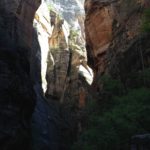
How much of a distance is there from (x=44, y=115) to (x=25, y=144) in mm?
14969

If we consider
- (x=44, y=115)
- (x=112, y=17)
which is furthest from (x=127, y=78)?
(x=44, y=115)

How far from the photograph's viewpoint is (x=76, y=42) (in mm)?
55938

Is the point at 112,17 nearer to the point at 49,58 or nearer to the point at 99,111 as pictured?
the point at 99,111

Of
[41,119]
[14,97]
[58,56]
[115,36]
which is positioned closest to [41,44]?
[58,56]

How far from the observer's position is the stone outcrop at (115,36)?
23481 mm

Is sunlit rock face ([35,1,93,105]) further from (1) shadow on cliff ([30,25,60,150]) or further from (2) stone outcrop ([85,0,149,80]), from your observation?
(2) stone outcrop ([85,0,149,80])

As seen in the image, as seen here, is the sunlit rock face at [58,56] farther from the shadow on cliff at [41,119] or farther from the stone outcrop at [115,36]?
the stone outcrop at [115,36]

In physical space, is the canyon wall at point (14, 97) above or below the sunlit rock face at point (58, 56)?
below

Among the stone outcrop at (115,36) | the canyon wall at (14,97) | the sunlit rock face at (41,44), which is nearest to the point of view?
the canyon wall at (14,97)

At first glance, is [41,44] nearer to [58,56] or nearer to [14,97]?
[58,56]

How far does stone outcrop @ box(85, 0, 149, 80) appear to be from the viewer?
2348 centimetres

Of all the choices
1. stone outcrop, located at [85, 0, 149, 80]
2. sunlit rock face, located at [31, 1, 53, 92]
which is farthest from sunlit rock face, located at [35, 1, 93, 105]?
stone outcrop, located at [85, 0, 149, 80]

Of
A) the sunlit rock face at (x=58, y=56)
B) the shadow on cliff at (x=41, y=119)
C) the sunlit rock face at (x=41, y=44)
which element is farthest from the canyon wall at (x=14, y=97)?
the sunlit rock face at (x=58, y=56)

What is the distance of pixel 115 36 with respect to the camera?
→ 2900 centimetres
